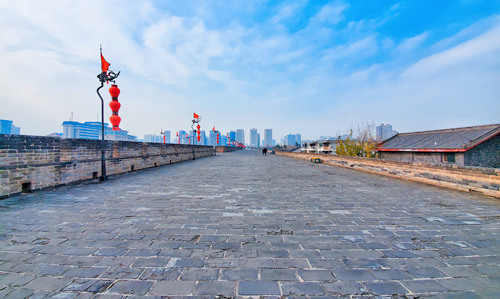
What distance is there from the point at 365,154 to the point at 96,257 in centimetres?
2582

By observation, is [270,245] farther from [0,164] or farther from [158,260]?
[0,164]

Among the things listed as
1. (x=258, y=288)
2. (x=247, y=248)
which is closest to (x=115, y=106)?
(x=247, y=248)

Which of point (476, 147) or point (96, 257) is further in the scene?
point (476, 147)

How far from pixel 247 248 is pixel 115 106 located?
662 cm

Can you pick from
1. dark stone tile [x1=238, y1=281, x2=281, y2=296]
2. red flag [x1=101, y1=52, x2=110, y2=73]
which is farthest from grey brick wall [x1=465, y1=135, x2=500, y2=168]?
red flag [x1=101, y1=52, x2=110, y2=73]

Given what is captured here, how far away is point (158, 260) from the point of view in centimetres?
247

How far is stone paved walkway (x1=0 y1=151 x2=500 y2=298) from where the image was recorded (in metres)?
2.02

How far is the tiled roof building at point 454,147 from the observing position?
1572 cm

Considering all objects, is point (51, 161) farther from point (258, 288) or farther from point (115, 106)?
point (258, 288)

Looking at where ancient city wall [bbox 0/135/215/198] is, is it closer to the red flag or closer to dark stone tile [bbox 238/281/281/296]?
the red flag

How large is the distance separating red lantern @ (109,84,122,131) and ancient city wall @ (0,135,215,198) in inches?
94.8

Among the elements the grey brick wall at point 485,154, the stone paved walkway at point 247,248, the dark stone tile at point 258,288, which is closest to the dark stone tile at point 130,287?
the stone paved walkway at point 247,248

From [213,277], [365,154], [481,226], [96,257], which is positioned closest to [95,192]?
[96,257]

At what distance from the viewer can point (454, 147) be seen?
53.9 feet
